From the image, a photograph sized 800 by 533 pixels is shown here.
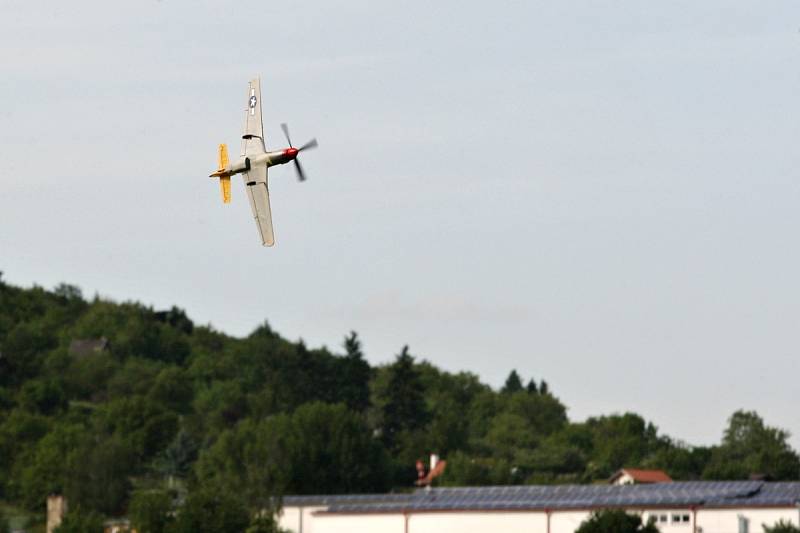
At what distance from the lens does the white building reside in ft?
380

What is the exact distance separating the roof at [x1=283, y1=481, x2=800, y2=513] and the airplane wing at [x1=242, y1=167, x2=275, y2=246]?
60838 mm

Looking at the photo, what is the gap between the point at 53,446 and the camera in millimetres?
192125

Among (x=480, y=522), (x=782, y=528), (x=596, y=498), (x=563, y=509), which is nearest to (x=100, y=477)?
(x=480, y=522)

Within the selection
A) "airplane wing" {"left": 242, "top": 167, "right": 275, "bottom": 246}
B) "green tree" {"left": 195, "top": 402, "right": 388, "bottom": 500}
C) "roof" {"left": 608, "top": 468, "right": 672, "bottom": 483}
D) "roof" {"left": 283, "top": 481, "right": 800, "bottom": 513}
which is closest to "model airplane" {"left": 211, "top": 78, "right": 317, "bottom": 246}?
"airplane wing" {"left": 242, "top": 167, "right": 275, "bottom": 246}

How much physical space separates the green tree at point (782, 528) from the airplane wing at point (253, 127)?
180 ft

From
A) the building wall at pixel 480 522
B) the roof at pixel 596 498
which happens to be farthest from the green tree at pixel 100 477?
the building wall at pixel 480 522

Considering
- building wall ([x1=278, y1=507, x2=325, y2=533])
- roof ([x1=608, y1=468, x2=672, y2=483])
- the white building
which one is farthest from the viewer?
roof ([x1=608, y1=468, x2=672, y2=483])

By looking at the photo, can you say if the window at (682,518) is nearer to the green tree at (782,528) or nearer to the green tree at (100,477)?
the green tree at (782,528)

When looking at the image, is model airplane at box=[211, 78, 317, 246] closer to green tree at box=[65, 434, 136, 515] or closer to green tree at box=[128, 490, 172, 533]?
green tree at box=[128, 490, 172, 533]

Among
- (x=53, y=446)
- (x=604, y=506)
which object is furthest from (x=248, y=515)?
(x=53, y=446)

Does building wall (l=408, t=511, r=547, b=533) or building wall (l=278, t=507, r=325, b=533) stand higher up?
building wall (l=278, t=507, r=325, b=533)

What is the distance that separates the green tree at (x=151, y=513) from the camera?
131500 millimetres

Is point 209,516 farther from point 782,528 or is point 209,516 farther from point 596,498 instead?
point 782,528

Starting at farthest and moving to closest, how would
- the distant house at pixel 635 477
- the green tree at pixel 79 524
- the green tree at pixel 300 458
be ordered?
the distant house at pixel 635 477, the green tree at pixel 300 458, the green tree at pixel 79 524
